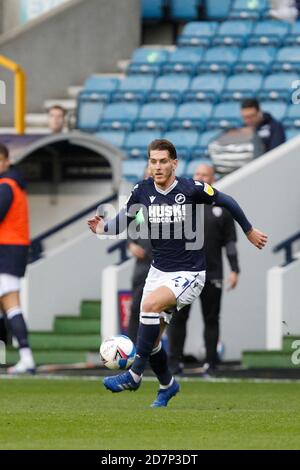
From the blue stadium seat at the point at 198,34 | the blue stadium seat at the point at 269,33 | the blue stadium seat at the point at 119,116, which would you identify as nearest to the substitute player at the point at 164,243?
the blue stadium seat at the point at 119,116

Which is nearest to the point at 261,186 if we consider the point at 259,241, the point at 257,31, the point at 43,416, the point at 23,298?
the point at 23,298

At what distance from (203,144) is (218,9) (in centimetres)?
389

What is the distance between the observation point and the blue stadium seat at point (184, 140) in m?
21.7

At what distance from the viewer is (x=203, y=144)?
71.6ft

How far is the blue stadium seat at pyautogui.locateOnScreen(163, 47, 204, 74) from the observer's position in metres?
23.5

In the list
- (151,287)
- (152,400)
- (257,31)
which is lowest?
(152,400)

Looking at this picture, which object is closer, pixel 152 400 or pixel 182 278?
pixel 182 278

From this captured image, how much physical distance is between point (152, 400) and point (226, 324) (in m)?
5.46

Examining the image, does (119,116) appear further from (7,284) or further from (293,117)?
(7,284)

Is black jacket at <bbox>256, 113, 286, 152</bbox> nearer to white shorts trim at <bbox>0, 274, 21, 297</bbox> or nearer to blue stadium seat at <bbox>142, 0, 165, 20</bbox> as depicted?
white shorts trim at <bbox>0, 274, 21, 297</bbox>

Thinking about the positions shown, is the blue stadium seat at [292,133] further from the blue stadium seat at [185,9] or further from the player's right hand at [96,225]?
the player's right hand at [96,225]

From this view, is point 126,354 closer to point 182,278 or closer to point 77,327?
point 182,278

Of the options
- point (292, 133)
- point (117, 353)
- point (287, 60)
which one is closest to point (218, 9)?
point (287, 60)

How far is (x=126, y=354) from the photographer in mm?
12047
